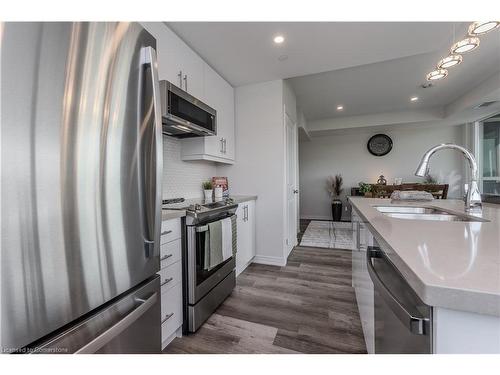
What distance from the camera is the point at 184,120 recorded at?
1.71 m

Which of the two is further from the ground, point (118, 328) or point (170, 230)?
point (170, 230)

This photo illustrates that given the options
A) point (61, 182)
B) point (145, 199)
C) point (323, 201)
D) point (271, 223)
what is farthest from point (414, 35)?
point (323, 201)

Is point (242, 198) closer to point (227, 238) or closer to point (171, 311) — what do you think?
point (227, 238)

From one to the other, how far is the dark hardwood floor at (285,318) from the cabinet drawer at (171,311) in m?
0.12

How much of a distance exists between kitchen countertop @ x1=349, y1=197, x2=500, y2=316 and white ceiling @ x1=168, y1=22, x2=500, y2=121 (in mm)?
1810

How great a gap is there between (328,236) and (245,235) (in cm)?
231

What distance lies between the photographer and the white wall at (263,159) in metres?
2.77

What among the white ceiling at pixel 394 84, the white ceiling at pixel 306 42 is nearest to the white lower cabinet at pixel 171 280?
the white ceiling at pixel 306 42

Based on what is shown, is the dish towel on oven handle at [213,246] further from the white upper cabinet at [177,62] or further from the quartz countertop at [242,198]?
the white upper cabinet at [177,62]

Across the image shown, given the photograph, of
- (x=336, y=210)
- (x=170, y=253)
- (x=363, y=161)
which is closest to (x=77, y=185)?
(x=170, y=253)

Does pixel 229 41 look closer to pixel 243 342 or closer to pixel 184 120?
pixel 184 120

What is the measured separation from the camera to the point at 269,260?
2809 millimetres

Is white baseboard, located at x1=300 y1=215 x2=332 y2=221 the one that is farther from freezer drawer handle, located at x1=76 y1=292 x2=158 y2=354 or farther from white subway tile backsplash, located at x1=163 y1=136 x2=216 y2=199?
freezer drawer handle, located at x1=76 y1=292 x2=158 y2=354

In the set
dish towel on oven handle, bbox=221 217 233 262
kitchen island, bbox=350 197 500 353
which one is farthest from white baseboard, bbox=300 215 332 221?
kitchen island, bbox=350 197 500 353
